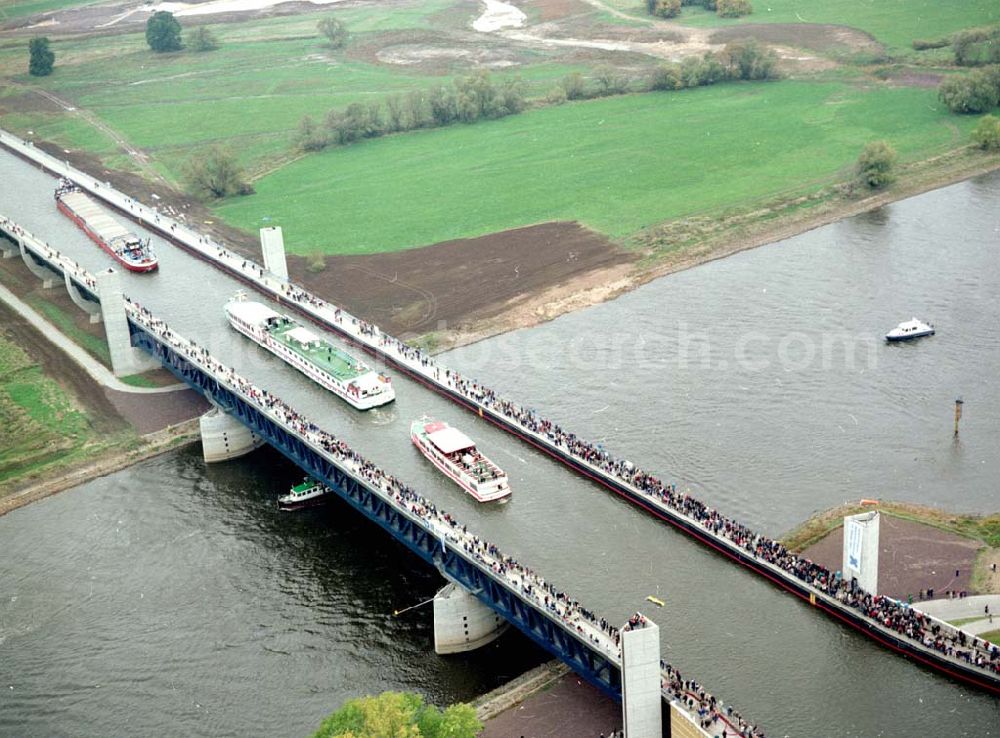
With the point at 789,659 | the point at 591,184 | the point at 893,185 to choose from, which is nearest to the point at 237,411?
the point at 789,659

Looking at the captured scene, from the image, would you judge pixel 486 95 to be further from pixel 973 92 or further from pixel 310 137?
pixel 973 92

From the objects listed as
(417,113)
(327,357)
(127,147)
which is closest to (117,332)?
(327,357)

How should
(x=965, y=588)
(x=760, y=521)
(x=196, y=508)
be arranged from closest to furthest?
(x=965, y=588)
(x=760, y=521)
(x=196, y=508)

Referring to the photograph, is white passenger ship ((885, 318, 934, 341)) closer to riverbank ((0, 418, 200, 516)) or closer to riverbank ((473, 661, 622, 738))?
riverbank ((473, 661, 622, 738))

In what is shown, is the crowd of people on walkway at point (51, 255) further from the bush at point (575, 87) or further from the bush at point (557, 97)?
the bush at point (575, 87)

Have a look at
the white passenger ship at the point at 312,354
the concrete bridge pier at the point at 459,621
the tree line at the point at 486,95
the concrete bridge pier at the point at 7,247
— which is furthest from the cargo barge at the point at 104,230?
the concrete bridge pier at the point at 459,621

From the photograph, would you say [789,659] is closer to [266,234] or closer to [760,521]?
[760,521]

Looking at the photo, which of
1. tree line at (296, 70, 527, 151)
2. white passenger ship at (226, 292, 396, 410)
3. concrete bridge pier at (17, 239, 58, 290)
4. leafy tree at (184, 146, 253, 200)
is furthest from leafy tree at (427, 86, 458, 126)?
white passenger ship at (226, 292, 396, 410)
